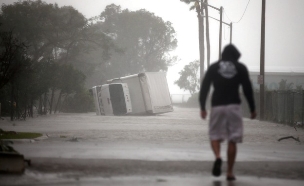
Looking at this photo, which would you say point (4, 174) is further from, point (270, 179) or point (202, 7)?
point (202, 7)

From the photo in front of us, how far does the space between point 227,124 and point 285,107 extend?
23342 millimetres

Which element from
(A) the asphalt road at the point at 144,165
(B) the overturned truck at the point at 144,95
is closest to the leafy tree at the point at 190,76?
(B) the overturned truck at the point at 144,95

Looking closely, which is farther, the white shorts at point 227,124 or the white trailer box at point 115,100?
the white trailer box at point 115,100

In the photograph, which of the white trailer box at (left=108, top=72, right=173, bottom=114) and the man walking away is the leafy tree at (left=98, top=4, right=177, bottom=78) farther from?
the man walking away

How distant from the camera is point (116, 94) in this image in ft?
153

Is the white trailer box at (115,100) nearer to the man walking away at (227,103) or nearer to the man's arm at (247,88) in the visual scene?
the man's arm at (247,88)

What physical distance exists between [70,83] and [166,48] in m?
58.0

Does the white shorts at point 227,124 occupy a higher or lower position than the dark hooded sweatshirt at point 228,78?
lower

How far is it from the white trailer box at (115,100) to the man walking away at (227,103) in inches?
1418

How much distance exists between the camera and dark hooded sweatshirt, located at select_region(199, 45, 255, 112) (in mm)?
9289

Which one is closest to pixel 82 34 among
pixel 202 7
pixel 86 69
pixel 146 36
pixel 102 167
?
pixel 86 69

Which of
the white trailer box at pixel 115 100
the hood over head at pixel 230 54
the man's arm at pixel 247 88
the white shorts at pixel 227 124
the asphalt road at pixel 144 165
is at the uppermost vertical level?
the hood over head at pixel 230 54

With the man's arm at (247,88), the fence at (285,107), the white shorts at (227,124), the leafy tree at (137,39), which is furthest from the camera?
the leafy tree at (137,39)

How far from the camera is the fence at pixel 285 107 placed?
29630 millimetres
